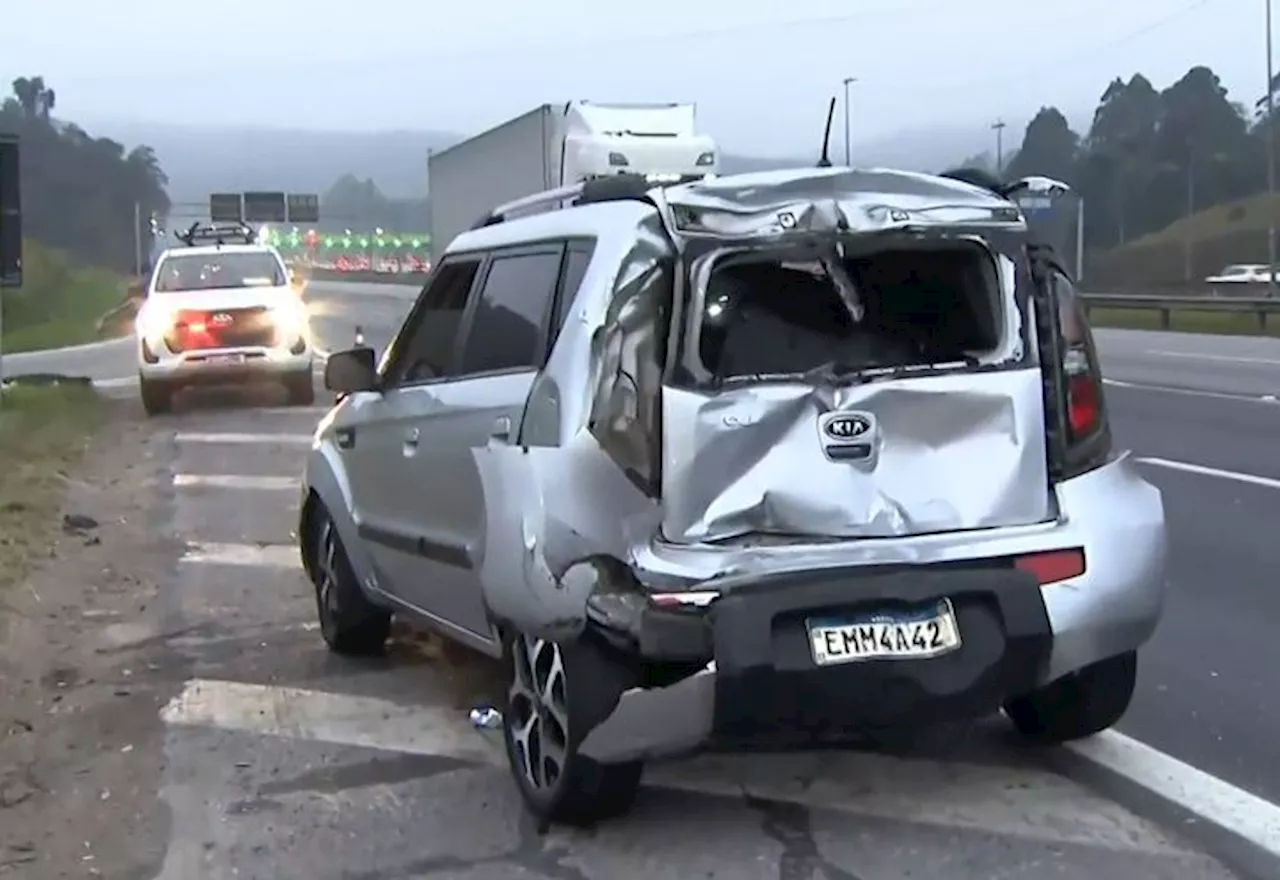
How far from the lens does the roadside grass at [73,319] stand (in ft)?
144

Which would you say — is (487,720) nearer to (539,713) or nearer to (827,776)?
(539,713)

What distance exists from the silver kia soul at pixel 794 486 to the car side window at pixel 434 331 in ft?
2.69

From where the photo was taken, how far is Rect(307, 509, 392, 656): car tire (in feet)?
24.6

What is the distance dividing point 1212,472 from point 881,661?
8250 millimetres

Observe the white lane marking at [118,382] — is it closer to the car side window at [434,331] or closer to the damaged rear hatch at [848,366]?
the car side window at [434,331]

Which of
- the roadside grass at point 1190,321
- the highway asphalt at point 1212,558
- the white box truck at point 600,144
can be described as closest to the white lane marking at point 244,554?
the highway asphalt at point 1212,558

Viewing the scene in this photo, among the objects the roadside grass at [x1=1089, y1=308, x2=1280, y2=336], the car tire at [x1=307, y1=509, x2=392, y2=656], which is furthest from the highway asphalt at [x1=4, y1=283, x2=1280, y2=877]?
the roadside grass at [x1=1089, y1=308, x2=1280, y2=336]

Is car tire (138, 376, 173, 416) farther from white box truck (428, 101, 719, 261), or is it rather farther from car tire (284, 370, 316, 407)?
white box truck (428, 101, 719, 261)

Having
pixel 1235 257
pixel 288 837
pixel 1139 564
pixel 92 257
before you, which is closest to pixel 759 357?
pixel 1139 564

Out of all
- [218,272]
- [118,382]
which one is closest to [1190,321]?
[118,382]

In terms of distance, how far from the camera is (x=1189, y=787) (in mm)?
5477

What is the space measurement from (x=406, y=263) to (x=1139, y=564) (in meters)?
115

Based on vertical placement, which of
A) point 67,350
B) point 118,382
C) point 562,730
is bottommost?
point 67,350

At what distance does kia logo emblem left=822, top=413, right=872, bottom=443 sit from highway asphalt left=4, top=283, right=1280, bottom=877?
1.33 meters
